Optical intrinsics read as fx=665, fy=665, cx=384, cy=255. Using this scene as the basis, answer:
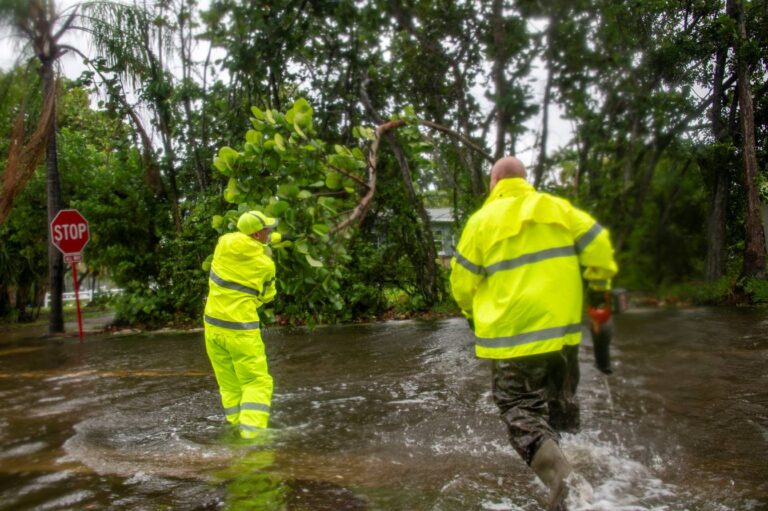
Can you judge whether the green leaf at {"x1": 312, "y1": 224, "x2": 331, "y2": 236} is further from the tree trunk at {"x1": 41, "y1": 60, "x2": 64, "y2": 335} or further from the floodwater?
the tree trunk at {"x1": 41, "y1": 60, "x2": 64, "y2": 335}

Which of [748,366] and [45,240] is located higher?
[45,240]

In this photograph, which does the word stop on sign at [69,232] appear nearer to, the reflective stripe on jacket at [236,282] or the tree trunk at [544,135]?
Result: the reflective stripe on jacket at [236,282]

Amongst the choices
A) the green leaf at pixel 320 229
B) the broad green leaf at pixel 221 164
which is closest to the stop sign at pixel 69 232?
the broad green leaf at pixel 221 164

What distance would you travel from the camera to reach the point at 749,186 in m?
3.67

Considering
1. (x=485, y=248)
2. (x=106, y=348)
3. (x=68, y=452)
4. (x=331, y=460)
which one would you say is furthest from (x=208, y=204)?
(x=485, y=248)

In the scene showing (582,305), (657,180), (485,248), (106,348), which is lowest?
(106,348)

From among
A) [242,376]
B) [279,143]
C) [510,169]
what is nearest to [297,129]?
[279,143]

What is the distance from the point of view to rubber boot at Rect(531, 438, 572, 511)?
10.2ft

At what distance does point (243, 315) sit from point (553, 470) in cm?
270

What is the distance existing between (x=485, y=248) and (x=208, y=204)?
29.2 ft

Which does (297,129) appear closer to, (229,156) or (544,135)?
(229,156)

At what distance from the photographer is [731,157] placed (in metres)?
3.52

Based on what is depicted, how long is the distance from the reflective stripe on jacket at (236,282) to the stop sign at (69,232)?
831 cm

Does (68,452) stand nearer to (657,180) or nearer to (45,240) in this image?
(657,180)
